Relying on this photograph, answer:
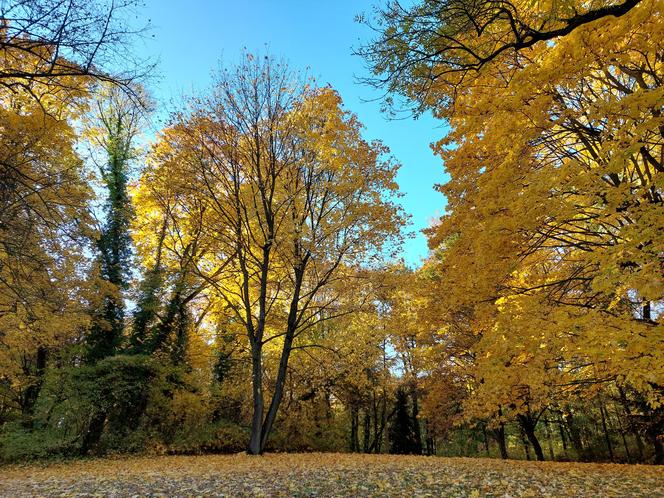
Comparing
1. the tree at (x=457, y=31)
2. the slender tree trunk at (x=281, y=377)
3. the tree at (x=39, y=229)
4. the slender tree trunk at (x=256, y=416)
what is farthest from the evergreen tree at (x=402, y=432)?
the tree at (x=457, y=31)

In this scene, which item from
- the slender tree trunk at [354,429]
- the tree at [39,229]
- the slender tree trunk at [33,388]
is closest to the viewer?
the tree at [39,229]

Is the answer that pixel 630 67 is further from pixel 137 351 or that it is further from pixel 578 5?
pixel 137 351

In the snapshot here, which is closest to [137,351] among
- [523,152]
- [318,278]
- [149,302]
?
[149,302]

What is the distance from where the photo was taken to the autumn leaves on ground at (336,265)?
16.6 feet

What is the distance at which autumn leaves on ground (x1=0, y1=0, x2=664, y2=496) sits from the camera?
5.05 meters

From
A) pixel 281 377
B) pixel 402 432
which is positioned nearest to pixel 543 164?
pixel 281 377

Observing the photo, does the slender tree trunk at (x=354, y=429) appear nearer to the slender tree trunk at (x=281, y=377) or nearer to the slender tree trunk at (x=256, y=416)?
the slender tree trunk at (x=281, y=377)

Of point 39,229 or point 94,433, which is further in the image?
point 94,433

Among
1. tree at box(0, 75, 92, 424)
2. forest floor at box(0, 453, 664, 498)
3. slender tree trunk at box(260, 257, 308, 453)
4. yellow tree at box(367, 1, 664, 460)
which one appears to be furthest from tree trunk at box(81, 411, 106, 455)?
yellow tree at box(367, 1, 664, 460)

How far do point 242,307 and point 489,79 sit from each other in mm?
11410

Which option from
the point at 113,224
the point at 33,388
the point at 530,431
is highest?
the point at 113,224

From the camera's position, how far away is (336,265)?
1235 cm

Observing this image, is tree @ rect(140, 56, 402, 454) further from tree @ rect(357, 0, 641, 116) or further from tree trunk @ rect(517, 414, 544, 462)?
tree trunk @ rect(517, 414, 544, 462)

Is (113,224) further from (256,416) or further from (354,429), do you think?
(354,429)
